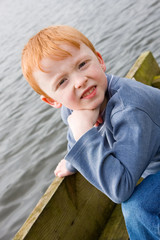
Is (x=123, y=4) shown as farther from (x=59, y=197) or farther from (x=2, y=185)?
(x=59, y=197)

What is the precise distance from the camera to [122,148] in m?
1.69

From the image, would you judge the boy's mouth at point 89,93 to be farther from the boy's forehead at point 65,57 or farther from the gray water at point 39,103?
the gray water at point 39,103

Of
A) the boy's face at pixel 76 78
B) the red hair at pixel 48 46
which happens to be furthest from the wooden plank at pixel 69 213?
the red hair at pixel 48 46

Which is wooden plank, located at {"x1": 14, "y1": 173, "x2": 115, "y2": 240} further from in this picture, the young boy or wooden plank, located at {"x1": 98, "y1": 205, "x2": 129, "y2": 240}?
the young boy

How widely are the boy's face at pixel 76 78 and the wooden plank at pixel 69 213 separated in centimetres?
60

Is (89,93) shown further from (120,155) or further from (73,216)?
(73,216)

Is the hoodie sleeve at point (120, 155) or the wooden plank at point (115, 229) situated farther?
the wooden plank at point (115, 229)

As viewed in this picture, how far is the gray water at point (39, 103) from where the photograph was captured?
431 cm

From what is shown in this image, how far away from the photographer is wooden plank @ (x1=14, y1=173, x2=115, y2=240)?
190cm

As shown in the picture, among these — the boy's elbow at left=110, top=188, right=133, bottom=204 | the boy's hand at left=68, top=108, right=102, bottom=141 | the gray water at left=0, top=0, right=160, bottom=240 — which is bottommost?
the gray water at left=0, top=0, right=160, bottom=240

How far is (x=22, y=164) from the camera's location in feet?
16.1

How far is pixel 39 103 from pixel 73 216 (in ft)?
15.3

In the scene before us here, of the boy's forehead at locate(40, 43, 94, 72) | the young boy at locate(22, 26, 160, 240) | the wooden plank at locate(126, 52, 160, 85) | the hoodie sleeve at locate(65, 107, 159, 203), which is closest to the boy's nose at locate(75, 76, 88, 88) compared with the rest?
the young boy at locate(22, 26, 160, 240)

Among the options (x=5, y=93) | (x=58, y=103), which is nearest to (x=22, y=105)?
(x=5, y=93)
